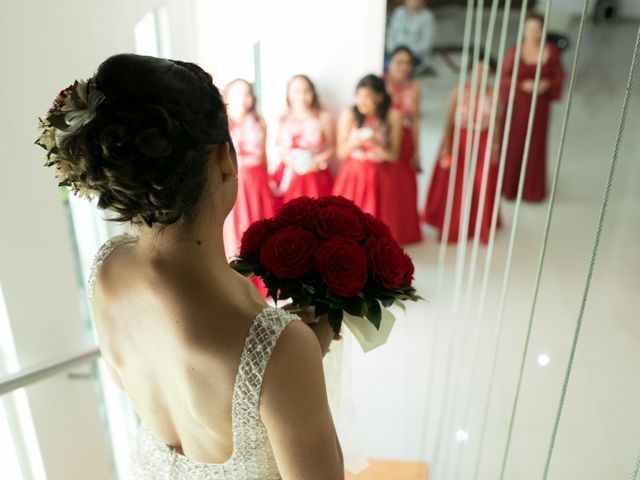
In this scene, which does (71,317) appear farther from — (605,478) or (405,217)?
(405,217)

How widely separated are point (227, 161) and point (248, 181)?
327cm

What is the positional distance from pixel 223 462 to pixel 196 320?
0.40 meters

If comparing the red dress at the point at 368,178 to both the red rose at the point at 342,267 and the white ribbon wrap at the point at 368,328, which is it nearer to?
the white ribbon wrap at the point at 368,328

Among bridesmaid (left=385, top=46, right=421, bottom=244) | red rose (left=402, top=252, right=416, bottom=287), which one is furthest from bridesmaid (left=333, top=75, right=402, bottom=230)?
red rose (left=402, top=252, right=416, bottom=287)

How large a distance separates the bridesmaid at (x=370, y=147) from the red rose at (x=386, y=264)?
314 cm

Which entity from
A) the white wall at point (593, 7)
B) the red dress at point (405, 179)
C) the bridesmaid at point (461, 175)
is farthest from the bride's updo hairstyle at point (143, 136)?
the white wall at point (593, 7)

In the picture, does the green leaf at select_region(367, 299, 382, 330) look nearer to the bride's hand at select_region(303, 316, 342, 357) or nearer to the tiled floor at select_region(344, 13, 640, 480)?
the bride's hand at select_region(303, 316, 342, 357)

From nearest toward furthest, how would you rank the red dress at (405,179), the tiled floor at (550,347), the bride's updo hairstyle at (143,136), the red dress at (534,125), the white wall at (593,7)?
the bride's updo hairstyle at (143,136) → the tiled floor at (550,347) → the red dress at (405,179) → the red dress at (534,125) → the white wall at (593,7)

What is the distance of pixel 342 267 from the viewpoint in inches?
42.5

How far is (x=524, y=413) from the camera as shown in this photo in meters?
2.28

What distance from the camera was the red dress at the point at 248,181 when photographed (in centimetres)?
395

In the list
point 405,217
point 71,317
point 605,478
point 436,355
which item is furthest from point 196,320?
point 405,217

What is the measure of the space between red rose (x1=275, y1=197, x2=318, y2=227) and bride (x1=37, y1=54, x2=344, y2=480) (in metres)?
0.27

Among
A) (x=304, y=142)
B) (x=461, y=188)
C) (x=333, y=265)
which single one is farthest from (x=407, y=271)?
(x=461, y=188)
